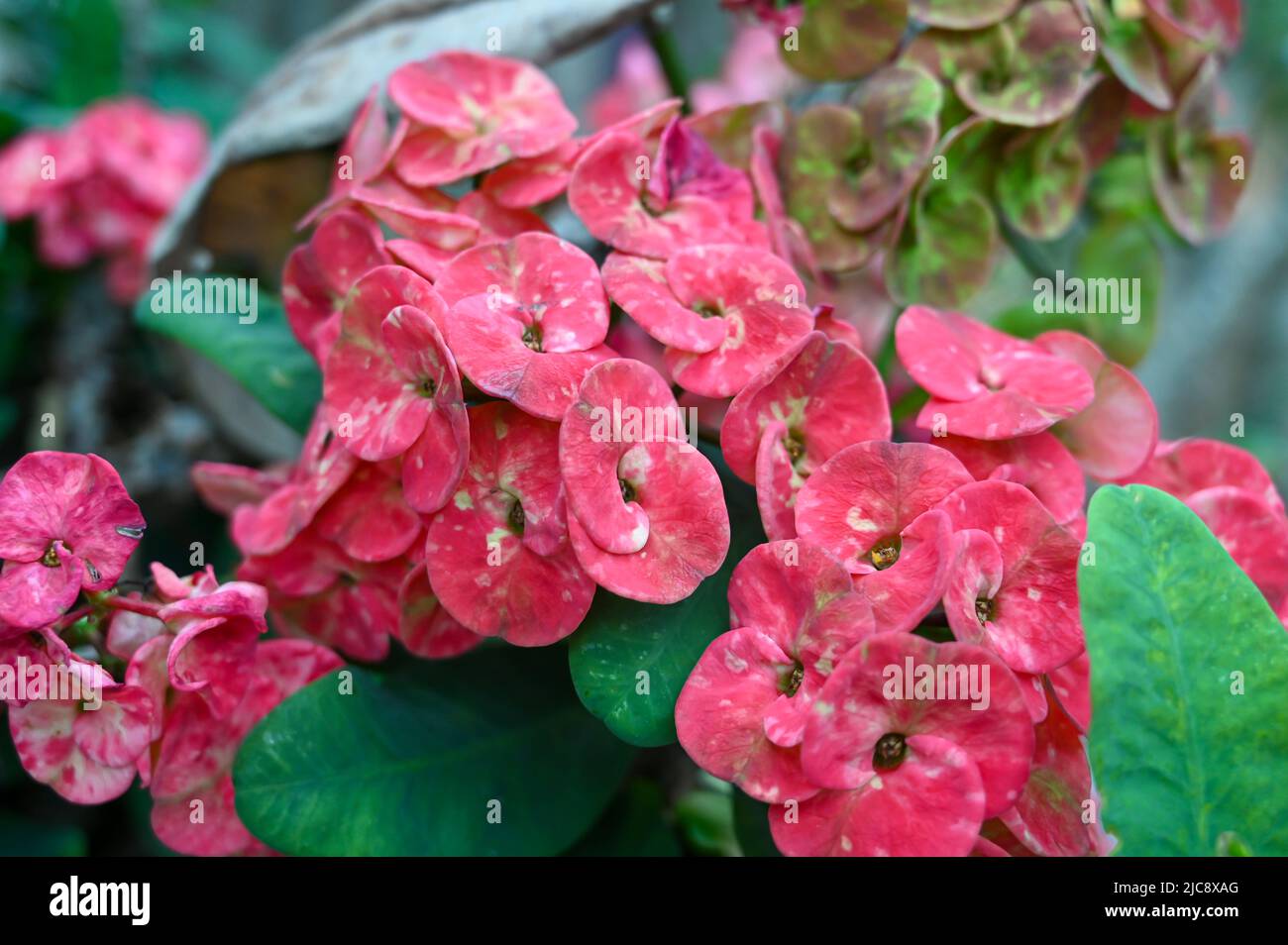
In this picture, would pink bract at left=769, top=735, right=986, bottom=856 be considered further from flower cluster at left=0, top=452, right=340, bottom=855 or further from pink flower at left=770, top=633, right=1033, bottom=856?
flower cluster at left=0, top=452, right=340, bottom=855

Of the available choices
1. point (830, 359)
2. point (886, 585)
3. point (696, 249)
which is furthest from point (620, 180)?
point (886, 585)

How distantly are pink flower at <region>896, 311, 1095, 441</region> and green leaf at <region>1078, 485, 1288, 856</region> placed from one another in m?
0.07

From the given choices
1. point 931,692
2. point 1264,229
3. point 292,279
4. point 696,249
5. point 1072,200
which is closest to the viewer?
point 931,692

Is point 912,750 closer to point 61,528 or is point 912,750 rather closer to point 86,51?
point 61,528

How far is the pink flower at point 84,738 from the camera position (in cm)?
57

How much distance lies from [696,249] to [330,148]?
17.3 inches

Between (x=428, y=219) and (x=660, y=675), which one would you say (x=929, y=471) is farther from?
(x=428, y=219)

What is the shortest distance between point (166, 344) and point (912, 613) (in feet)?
2.89

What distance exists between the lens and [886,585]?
20.8 inches

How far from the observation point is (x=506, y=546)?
1.89ft

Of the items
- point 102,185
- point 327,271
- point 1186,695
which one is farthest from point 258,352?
point 1186,695

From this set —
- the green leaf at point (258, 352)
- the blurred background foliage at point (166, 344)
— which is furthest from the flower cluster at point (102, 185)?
the green leaf at point (258, 352)

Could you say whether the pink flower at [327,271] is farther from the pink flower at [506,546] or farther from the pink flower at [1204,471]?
the pink flower at [1204,471]

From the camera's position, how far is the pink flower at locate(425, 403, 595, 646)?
1.85ft
